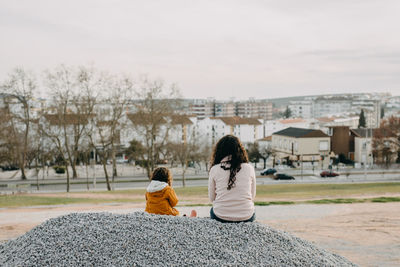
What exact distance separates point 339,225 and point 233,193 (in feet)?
22.1

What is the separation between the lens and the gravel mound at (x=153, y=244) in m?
5.68

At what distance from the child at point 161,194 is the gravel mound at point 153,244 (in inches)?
20.7

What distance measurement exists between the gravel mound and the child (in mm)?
525

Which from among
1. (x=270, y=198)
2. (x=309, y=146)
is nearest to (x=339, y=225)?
(x=270, y=198)

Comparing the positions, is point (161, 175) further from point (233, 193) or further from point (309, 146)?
point (309, 146)

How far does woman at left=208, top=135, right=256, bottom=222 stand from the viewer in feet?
20.7

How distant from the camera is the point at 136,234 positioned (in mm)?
6145

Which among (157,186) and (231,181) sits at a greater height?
(231,181)

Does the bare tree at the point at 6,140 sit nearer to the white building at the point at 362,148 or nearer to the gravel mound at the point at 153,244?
the gravel mound at the point at 153,244

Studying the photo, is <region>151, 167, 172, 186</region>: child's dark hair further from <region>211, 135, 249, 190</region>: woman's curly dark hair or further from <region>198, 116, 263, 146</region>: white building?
<region>198, 116, 263, 146</region>: white building

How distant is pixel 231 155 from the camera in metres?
6.37

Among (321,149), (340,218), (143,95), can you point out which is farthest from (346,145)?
(340,218)

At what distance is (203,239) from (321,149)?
245 ft

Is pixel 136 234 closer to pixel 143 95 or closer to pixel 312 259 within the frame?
pixel 312 259
